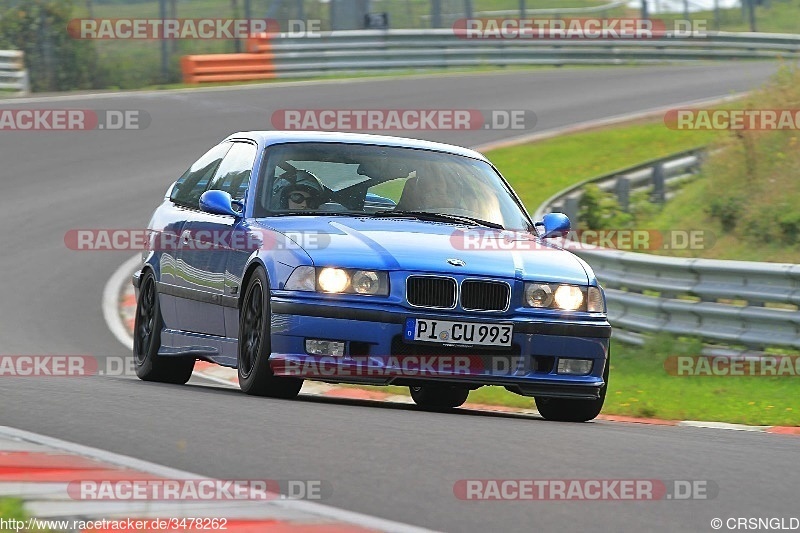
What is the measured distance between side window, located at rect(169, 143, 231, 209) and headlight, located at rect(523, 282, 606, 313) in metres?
2.70

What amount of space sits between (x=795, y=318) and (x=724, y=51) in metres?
27.9

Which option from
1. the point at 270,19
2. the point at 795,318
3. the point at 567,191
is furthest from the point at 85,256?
the point at 270,19

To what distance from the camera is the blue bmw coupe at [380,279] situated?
8.12 meters

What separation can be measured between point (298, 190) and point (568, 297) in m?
1.78

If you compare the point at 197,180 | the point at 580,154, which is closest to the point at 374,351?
the point at 197,180

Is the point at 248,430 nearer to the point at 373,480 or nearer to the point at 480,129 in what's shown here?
the point at 373,480

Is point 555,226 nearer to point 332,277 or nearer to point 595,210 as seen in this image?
point 332,277

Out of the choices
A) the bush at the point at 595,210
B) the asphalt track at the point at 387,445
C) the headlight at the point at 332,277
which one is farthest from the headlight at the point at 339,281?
the bush at the point at 595,210

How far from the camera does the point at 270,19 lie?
32531 mm

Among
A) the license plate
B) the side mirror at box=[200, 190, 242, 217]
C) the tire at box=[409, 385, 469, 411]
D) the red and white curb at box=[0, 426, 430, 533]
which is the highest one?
the side mirror at box=[200, 190, 242, 217]

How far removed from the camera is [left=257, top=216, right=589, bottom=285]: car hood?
8188mm

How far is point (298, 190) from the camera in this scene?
30.3 feet

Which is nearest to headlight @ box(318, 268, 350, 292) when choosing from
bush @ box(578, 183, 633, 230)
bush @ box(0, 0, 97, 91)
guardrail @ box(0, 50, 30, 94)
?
bush @ box(578, 183, 633, 230)

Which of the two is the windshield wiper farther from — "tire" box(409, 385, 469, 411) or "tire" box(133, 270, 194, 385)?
"tire" box(133, 270, 194, 385)
